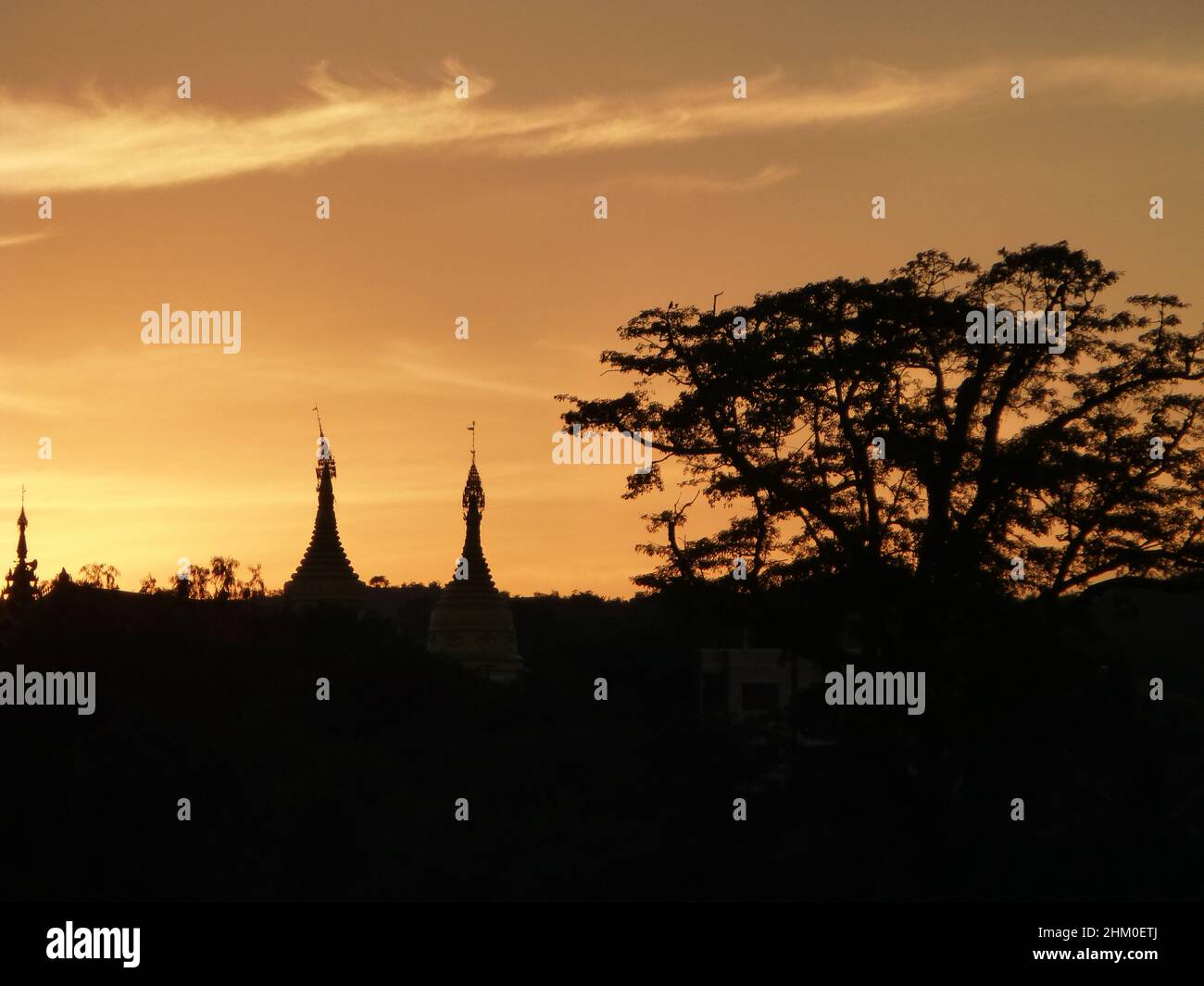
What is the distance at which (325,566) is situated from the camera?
358 feet

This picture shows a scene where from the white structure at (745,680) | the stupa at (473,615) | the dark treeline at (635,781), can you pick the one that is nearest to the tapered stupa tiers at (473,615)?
the stupa at (473,615)

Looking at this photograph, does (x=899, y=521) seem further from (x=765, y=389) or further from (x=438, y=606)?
(x=438, y=606)

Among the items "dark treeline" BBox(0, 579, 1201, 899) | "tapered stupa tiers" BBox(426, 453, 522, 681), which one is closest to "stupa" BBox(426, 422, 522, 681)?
"tapered stupa tiers" BBox(426, 453, 522, 681)

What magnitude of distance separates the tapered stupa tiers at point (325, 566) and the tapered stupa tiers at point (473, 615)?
5023mm

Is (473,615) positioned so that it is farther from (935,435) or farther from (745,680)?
(935,435)

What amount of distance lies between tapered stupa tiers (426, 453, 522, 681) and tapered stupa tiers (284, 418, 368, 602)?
16.5ft

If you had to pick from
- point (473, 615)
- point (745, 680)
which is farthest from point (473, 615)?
point (745, 680)

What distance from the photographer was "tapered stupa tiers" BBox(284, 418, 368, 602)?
352 feet

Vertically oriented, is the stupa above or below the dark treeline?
above

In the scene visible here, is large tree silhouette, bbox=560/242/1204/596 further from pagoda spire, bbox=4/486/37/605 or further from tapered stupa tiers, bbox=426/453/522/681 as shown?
tapered stupa tiers, bbox=426/453/522/681

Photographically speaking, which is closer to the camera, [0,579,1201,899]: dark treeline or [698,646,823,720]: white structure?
[0,579,1201,899]: dark treeline

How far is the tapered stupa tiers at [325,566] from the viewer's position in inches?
4230
